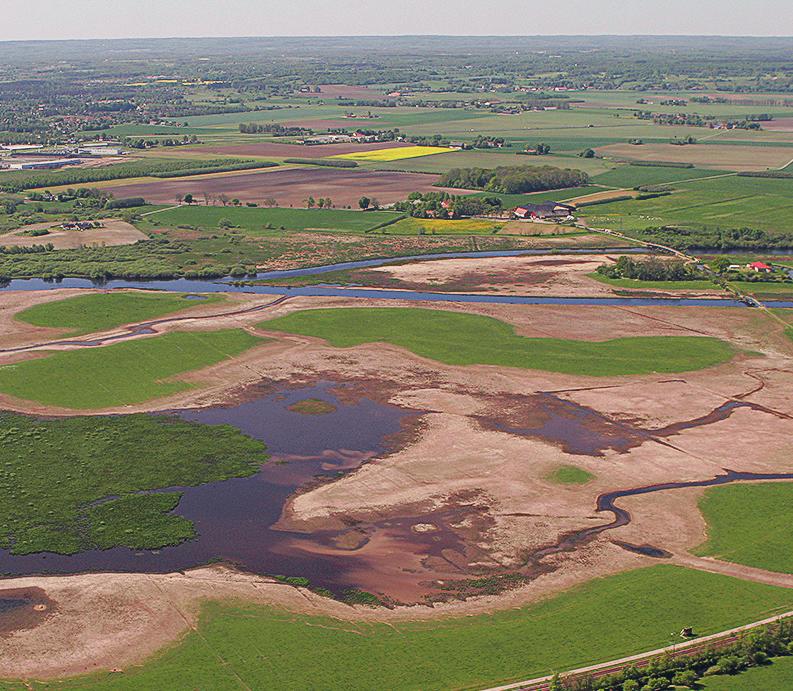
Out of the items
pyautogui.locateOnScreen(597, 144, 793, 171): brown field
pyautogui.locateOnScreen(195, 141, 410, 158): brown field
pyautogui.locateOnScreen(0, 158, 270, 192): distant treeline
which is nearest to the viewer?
pyautogui.locateOnScreen(0, 158, 270, 192): distant treeline

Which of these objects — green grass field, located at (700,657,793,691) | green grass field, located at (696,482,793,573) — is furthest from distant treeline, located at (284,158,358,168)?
green grass field, located at (700,657,793,691)

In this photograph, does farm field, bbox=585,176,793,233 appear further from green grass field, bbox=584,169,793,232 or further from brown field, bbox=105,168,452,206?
brown field, bbox=105,168,452,206

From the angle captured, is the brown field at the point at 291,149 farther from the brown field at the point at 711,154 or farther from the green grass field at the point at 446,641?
the green grass field at the point at 446,641

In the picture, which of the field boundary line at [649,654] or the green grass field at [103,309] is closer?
the field boundary line at [649,654]

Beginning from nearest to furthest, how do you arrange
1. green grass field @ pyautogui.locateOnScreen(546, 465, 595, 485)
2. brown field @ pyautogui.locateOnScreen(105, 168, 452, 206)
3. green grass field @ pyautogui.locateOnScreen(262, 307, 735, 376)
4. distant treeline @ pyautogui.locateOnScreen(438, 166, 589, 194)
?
1. green grass field @ pyautogui.locateOnScreen(546, 465, 595, 485)
2. green grass field @ pyautogui.locateOnScreen(262, 307, 735, 376)
3. brown field @ pyautogui.locateOnScreen(105, 168, 452, 206)
4. distant treeline @ pyautogui.locateOnScreen(438, 166, 589, 194)

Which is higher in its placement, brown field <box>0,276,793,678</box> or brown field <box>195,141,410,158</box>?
brown field <box>195,141,410,158</box>

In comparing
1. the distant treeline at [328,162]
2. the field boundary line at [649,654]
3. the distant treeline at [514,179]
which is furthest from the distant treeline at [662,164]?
the field boundary line at [649,654]
